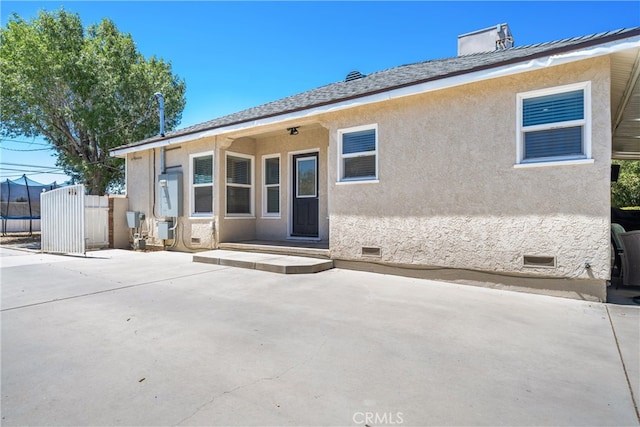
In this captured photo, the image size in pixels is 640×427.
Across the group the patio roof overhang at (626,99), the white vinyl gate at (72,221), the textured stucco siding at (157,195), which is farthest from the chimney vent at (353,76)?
the white vinyl gate at (72,221)

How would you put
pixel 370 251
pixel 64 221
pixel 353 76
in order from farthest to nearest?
pixel 353 76
pixel 64 221
pixel 370 251

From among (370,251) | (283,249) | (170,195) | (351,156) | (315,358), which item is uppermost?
(351,156)

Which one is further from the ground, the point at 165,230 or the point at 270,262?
the point at 165,230

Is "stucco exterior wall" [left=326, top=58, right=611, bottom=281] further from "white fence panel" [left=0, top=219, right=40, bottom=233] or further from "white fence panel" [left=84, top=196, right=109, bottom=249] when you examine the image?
"white fence panel" [left=0, top=219, right=40, bottom=233]

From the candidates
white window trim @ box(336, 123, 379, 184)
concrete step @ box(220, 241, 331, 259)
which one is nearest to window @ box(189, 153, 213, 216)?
concrete step @ box(220, 241, 331, 259)

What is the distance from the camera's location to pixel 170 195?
10.5 metres

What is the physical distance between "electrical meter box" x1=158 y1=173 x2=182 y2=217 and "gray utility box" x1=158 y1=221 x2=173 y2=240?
0.86 ft

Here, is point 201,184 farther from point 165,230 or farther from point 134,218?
point 134,218

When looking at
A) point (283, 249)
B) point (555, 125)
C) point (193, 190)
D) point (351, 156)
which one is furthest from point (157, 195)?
point (555, 125)

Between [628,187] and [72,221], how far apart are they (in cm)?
2338

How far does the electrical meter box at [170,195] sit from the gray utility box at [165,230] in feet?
0.86

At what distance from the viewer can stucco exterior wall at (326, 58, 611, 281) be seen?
490 centimetres

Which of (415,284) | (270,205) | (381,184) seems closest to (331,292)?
(415,284)

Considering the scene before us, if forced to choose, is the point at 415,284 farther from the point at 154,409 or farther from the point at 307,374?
the point at 154,409
